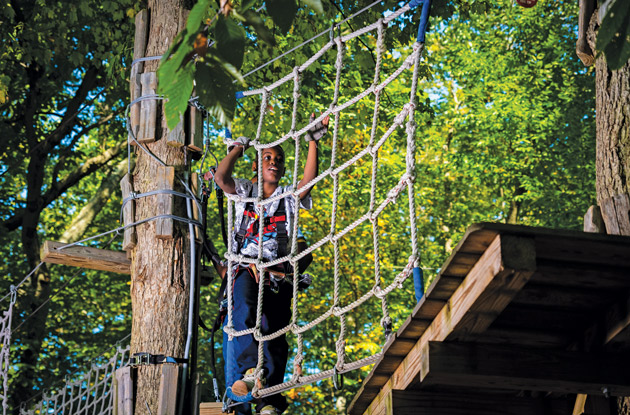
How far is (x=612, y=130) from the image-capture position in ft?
13.8

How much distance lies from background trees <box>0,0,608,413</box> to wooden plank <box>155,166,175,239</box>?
553cm

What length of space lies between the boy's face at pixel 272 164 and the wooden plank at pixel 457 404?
1.96 metres

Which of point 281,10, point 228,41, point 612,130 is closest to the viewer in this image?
point 228,41

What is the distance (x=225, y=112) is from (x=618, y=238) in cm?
117

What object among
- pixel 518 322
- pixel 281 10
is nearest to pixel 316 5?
pixel 281 10

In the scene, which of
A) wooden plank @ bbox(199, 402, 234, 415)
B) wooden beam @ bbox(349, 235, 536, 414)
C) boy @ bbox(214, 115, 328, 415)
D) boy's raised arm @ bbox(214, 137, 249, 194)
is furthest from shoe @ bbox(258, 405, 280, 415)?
wooden beam @ bbox(349, 235, 536, 414)

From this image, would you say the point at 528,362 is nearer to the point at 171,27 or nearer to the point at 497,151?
the point at 171,27

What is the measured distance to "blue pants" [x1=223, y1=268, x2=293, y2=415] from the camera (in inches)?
182

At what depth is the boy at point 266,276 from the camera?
465cm

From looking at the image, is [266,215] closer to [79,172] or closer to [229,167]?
[229,167]

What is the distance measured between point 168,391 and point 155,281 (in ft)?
1.93

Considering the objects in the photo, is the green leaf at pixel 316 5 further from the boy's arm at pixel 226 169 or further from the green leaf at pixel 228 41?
the boy's arm at pixel 226 169

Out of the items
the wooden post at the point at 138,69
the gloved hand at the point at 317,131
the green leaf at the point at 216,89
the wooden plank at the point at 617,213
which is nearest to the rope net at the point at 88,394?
the wooden post at the point at 138,69

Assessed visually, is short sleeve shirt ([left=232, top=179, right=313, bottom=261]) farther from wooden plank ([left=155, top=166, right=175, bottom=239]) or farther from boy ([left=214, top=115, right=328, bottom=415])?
wooden plank ([left=155, top=166, right=175, bottom=239])
